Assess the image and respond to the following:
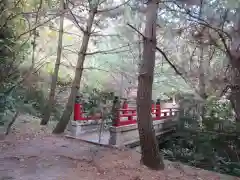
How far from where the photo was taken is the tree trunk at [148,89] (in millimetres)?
4875

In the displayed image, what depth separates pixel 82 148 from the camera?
611 centimetres

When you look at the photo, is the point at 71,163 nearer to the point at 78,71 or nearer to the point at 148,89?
the point at 148,89

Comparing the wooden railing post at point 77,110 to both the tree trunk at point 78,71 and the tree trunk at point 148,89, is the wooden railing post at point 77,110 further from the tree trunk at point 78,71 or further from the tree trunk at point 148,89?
the tree trunk at point 148,89

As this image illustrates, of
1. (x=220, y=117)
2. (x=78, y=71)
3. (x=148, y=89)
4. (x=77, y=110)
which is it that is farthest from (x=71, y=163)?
(x=220, y=117)

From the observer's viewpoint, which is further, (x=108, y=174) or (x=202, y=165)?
(x=202, y=165)

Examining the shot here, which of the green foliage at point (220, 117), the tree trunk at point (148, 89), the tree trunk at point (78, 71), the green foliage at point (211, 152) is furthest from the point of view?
the green foliage at point (220, 117)

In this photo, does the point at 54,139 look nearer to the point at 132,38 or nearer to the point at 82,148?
the point at 82,148

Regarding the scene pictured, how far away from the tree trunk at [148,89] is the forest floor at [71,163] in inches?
17.2

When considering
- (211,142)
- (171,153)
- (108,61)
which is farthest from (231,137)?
(108,61)

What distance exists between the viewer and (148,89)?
16.0 feet

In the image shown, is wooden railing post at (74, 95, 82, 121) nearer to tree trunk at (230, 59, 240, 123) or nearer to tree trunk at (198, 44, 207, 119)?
tree trunk at (198, 44, 207, 119)

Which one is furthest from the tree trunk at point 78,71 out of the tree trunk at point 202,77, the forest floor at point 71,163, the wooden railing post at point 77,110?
the tree trunk at point 202,77

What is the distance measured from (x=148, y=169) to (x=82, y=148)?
1992 mm

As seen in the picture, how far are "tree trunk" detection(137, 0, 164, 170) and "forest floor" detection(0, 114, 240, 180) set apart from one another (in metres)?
0.44
